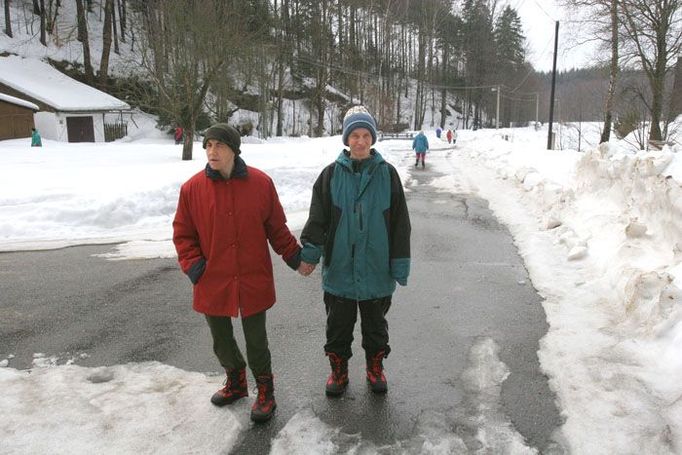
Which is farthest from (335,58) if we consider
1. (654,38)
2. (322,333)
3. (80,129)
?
(322,333)

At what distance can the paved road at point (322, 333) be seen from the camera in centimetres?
333

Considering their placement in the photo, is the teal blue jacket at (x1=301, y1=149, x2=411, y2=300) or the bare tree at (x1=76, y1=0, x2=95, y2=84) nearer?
the teal blue jacket at (x1=301, y1=149, x2=411, y2=300)

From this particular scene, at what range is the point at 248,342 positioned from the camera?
3355 mm

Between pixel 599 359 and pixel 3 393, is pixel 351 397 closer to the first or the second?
pixel 599 359

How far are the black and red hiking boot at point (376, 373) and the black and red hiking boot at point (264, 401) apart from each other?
671 mm

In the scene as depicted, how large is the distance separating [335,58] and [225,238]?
57.1 m

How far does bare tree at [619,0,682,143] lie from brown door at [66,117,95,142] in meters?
33.4

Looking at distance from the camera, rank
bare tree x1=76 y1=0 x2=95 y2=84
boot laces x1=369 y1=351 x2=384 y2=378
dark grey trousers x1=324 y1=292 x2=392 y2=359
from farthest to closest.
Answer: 1. bare tree x1=76 y1=0 x2=95 y2=84
2. boot laces x1=369 y1=351 x2=384 y2=378
3. dark grey trousers x1=324 y1=292 x2=392 y2=359

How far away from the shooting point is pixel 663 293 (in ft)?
13.9

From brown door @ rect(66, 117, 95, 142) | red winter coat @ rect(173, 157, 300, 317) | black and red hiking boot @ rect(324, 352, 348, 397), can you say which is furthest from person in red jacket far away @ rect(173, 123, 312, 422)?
brown door @ rect(66, 117, 95, 142)

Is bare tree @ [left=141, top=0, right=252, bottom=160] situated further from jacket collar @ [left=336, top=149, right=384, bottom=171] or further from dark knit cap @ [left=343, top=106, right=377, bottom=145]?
jacket collar @ [left=336, top=149, right=384, bottom=171]

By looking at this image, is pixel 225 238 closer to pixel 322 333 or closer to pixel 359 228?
pixel 359 228

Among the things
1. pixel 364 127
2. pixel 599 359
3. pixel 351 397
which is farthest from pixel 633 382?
pixel 364 127

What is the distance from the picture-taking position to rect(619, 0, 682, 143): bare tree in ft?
73.0
